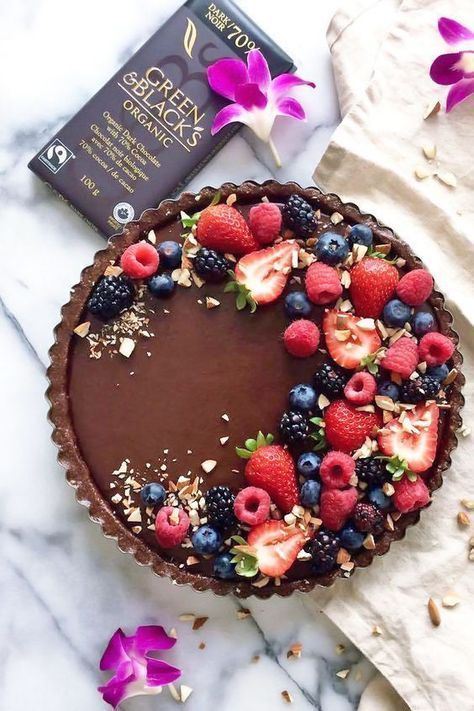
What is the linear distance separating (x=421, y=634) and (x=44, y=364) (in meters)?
1.27

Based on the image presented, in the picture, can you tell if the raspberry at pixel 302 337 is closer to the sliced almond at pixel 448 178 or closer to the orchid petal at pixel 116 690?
the sliced almond at pixel 448 178

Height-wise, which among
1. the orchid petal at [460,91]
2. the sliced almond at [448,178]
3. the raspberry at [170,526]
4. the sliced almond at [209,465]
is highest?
the orchid petal at [460,91]

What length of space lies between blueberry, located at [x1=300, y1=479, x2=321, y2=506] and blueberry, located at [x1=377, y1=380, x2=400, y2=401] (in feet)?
0.90

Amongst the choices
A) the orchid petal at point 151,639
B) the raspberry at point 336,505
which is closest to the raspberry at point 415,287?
the raspberry at point 336,505

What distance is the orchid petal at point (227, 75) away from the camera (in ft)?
7.77

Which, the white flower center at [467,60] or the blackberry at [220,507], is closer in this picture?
the blackberry at [220,507]

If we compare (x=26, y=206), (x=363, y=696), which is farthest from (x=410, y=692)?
(x=26, y=206)

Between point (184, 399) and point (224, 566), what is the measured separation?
0.43 metres

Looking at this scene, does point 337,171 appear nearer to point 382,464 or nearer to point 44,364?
point 382,464

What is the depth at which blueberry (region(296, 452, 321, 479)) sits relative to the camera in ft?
7.07

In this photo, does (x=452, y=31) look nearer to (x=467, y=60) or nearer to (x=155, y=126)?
(x=467, y=60)

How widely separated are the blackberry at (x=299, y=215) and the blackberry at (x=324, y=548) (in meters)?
0.76

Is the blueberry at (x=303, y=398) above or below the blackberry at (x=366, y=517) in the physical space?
above

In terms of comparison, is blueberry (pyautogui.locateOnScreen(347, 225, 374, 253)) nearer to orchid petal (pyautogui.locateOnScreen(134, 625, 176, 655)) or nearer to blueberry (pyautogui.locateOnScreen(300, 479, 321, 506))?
blueberry (pyautogui.locateOnScreen(300, 479, 321, 506))
